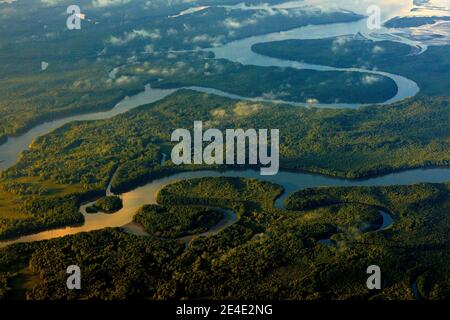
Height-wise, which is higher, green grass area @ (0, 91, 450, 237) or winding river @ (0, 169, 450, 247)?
green grass area @ (0, 91, 450, 237)

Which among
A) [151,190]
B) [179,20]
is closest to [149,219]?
[151,190]

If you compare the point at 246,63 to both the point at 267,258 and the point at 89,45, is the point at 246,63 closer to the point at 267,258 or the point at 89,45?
the point at 89,45

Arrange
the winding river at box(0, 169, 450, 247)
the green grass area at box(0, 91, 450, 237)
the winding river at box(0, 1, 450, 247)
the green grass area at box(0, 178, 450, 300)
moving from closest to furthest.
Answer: the green grass area at box(0, 178, 450, 300), the winding river at box(0, 1, 450, 247), the winding river at box(0, 169, 450, 247), the green grass area at box(0, 91, 450, 237)

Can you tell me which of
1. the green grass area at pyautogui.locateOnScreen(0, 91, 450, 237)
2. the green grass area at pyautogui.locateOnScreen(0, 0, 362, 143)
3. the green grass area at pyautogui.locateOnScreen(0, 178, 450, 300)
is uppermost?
the green grass area at pyautogui.locateOnScreen(0, 0, 362, 143)

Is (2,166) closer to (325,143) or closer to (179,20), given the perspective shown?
(325,143)

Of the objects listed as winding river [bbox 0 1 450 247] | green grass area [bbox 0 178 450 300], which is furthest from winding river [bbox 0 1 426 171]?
green grass area [bbox 0 178 450 300]

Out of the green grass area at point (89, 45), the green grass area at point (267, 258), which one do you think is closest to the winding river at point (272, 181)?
the green grass area at point (267, 258)

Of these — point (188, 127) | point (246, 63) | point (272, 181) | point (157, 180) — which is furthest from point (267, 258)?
point (246, 63)

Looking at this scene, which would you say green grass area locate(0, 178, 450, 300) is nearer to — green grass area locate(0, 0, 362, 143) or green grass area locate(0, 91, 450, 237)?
green grass area locate(0, 91, 450, 237)
